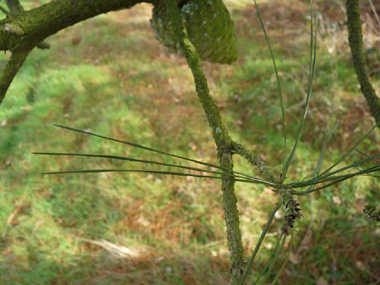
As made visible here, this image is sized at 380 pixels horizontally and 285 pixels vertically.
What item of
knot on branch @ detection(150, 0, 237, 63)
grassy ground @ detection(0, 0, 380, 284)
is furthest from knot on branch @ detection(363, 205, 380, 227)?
grassy ground @ detection(0, 0, 380, 284)

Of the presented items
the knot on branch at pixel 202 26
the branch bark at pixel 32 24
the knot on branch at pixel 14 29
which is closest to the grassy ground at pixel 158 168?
the knot on branch at pixel 202 26

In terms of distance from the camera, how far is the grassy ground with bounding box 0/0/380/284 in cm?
233

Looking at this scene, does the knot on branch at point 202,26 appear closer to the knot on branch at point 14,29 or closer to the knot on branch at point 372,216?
the knot on branch at point 14,29

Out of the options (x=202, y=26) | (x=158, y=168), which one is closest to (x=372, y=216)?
(x=202, y=26)

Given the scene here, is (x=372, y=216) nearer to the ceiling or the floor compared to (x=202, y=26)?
nearer to the floor

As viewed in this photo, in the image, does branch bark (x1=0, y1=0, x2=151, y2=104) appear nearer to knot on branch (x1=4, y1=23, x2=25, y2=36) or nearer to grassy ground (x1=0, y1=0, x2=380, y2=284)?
knot on branch (x1=4, y1=23, x2=25, y2=36)

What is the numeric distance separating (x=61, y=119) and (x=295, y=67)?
3.39m

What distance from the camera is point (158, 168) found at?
3.01m

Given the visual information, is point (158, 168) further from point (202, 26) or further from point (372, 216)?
point (372, 216)

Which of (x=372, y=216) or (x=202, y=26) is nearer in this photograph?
(x=372, y=216)

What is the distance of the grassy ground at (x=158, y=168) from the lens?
2330 millimetres

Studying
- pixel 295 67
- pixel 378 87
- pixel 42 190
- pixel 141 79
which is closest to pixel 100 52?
pixel 141 79

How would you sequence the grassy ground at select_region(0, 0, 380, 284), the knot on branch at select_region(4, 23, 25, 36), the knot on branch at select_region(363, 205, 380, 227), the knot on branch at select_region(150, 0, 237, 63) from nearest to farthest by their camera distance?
the knot on branch at select_region(363, 205, 380, 227), the knot on branch at select_region(4, 23, 25, 36), the knot on branch at select_region(150, 0, 237, 63), the grassy ground at select_region(0, 0, 380, 284)

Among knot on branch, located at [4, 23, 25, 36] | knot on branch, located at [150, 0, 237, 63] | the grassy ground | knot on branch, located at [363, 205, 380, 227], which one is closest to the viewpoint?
knot on branch, located at [363, 205, 380, 227]
